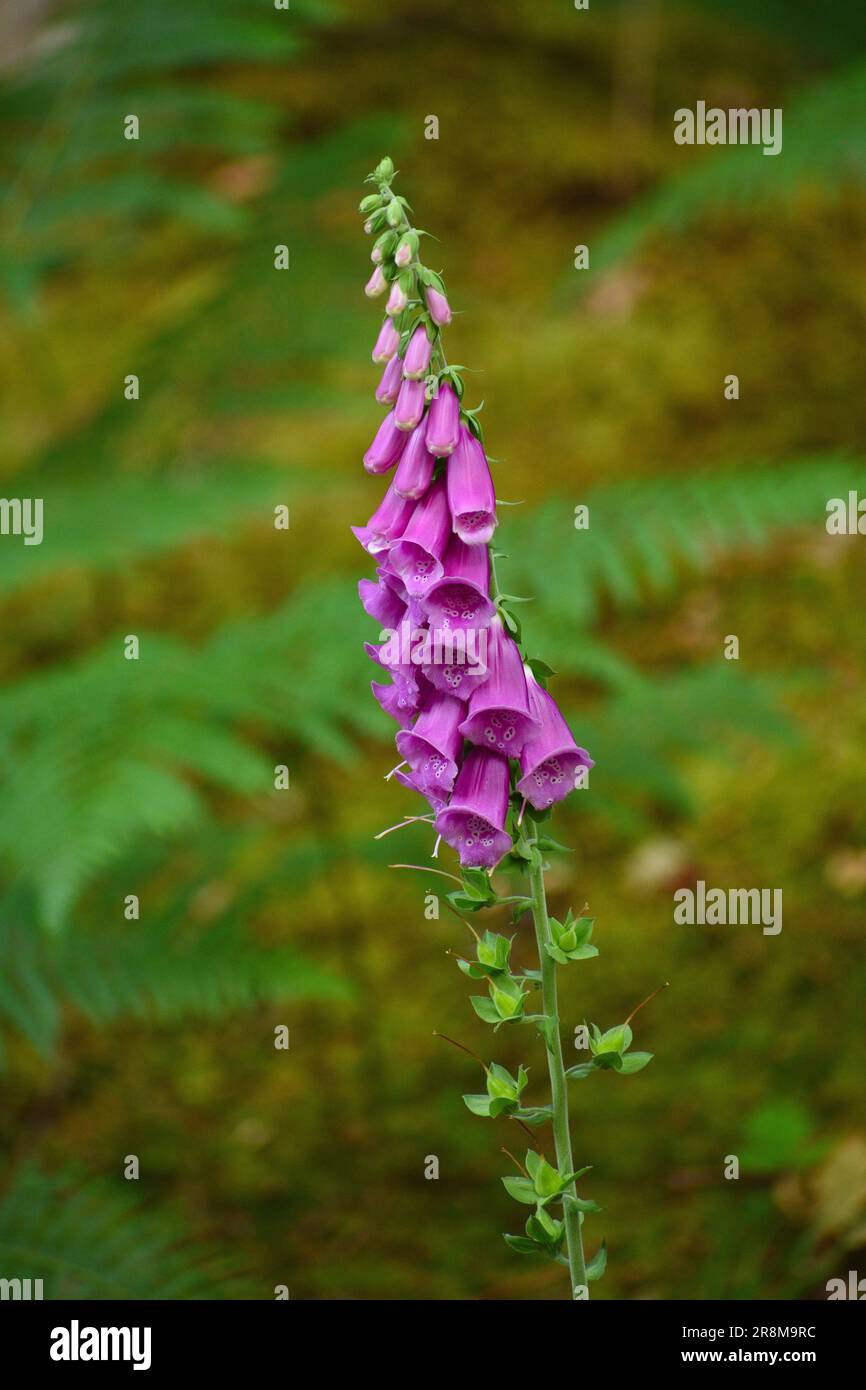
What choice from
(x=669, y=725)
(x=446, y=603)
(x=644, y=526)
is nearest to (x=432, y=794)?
(x=446, y=603)

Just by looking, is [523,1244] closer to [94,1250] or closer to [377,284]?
[377,284]

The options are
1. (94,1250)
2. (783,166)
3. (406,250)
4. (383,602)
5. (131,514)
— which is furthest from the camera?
(783,166)

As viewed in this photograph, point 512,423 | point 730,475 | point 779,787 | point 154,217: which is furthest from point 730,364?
point 154,217

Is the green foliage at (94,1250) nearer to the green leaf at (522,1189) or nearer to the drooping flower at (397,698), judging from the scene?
the green leaf at (522,1189)

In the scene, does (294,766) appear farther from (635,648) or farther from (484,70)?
(484,70)

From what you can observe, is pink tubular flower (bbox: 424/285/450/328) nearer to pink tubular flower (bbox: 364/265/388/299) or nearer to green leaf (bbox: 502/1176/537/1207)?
pink tubular flower (bbox: 364/265/388/299)

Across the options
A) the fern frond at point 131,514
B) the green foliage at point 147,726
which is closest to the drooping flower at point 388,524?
the green foliage at point 147,726
